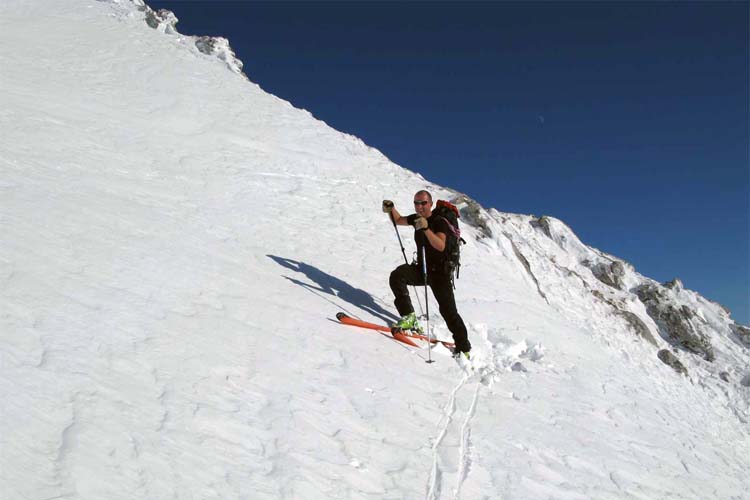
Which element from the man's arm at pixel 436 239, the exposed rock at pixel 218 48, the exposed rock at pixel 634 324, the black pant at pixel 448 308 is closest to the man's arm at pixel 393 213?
the man's arm at pixel 436 239

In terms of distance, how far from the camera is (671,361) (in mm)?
19281

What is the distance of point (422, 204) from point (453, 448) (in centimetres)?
400

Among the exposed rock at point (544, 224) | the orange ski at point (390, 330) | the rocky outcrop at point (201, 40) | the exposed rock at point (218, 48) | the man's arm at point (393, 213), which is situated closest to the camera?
the orange ski at point (390, 330)

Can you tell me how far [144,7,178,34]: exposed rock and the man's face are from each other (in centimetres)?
3112

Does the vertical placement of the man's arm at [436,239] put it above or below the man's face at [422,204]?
below

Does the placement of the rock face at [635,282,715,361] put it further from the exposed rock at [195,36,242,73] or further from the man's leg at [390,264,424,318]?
the exposed rock at [195,36,242,73]

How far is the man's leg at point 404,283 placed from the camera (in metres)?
8.05

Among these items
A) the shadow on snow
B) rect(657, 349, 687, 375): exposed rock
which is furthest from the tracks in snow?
rect(657, 349, 687, 375): exposed rock

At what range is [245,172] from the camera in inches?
533

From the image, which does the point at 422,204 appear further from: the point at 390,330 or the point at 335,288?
the point at 335,288

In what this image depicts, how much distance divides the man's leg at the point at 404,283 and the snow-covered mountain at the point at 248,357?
2.19 ft

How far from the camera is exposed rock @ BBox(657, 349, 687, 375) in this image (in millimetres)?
19031

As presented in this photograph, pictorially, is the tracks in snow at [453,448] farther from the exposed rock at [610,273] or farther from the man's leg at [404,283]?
the exposed rock at [610,273]

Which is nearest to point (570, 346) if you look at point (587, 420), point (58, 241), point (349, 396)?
point (587, 420)
